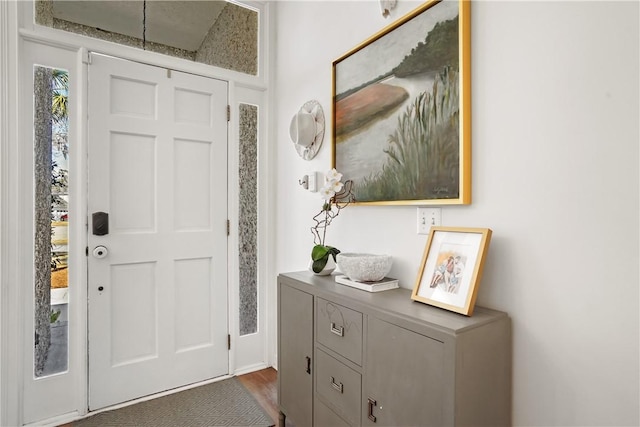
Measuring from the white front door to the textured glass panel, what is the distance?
13 centimetres

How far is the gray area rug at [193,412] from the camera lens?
1.96m

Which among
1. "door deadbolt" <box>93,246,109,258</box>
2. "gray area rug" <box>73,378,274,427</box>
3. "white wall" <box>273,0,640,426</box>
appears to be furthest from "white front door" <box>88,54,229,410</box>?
"white wall" <box>273,0,640,426</box>

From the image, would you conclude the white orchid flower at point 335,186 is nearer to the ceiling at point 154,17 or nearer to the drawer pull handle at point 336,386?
the drawer pull handle at point 336,386

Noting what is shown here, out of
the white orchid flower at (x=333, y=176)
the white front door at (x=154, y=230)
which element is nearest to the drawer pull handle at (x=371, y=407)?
the white orchid flower at (x=333, y=176)

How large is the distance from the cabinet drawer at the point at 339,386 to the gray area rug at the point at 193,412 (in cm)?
64

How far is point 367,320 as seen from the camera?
1.33m

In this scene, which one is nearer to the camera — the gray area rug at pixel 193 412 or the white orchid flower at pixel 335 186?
the white orchid flower at pixel 335 186

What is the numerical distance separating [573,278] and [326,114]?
149 centimetres

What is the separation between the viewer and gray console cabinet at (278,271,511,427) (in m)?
1.05

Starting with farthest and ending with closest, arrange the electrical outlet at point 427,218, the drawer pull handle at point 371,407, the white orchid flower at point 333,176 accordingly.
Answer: the white orchid flower at point 333,176 → the electrical outlet at point 427,218 → the drawer pull handle at point 371,407

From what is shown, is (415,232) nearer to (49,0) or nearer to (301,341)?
(301,341)

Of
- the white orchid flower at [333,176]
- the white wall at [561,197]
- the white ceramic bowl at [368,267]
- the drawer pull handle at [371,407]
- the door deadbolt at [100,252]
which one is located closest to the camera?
the white wall at [561,197]

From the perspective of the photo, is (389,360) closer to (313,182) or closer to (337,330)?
(337,330)

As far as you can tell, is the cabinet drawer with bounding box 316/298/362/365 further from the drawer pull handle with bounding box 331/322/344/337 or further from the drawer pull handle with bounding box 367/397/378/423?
the drawer pull handle with bounding box 367/397/378/423
